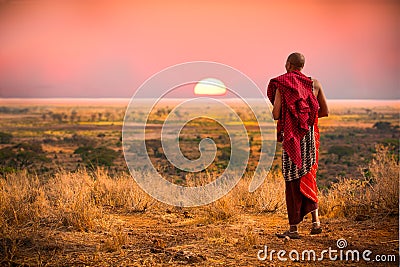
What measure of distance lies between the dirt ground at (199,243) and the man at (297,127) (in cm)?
45

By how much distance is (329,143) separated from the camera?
100 ft

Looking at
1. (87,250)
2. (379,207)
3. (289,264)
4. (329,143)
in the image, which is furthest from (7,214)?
(329,143)

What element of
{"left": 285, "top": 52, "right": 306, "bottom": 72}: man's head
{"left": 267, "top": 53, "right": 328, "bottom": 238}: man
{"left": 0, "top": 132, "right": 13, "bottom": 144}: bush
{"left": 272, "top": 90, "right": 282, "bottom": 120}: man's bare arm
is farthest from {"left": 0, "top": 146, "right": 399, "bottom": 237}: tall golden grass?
{"left": 0, "top": 132, "right": 13, "bottom": 144}: bush

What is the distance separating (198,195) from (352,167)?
14.3m

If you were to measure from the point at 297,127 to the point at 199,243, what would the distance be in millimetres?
1621

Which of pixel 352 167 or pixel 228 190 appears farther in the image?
pixel 352 167

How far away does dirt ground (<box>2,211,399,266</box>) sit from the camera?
16.3 feet

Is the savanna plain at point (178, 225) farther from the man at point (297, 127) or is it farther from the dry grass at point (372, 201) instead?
the man at point (297, 127)

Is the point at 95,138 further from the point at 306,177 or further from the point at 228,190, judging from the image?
the point at 306,177

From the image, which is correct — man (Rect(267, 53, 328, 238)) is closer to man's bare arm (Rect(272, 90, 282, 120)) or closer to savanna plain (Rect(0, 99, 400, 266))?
man's bare arm (Rect(272, 90, 282, 120))

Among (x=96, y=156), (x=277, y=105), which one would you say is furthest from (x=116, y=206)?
(x=96, y=156)

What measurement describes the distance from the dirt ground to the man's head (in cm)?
182

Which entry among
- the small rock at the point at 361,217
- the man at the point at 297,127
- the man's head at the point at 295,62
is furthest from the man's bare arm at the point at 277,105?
the small rock at the point at 361,217

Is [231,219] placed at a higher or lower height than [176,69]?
lower
